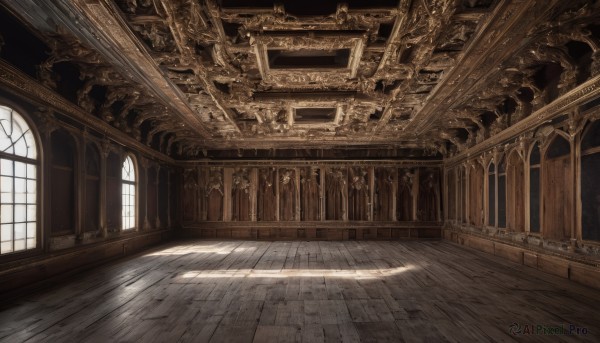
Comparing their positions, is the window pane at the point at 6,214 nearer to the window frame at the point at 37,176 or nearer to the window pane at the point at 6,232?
the window pane at the point at 6,232

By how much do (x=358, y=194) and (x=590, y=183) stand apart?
958 cm

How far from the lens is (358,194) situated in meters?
15.4

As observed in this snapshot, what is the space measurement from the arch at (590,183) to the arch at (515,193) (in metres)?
2.28

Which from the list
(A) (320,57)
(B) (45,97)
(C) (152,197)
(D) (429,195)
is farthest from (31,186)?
(D) (429,195)

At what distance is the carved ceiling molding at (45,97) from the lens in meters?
5.38

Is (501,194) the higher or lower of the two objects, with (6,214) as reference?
higher

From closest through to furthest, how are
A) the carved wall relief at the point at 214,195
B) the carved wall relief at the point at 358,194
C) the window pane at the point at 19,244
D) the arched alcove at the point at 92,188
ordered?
the window pane at the point at 19,244 → the arched alcove at the point at 92,188 → the carved wall relief at the point at 358,194 → the carved wall relief at the point at 214,195

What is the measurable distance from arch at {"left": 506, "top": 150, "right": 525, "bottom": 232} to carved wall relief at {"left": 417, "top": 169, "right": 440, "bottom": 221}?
5826 mm

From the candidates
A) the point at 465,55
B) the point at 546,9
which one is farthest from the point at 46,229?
the point at 546,9

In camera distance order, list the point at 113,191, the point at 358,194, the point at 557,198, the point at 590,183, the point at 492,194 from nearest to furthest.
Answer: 1. the point at 590,183
2. the point at 557,198
3. the point at 113,191
4. the point at 492,194
5. the point at 358,194

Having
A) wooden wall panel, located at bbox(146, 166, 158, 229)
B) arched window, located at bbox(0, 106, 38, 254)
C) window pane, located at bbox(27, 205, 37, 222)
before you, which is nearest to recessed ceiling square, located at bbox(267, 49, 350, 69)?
arched window, located at bbox(0, 106, 38, 254)

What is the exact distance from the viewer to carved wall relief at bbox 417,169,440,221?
15.0 m

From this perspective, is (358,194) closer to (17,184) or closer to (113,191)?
(113,191)

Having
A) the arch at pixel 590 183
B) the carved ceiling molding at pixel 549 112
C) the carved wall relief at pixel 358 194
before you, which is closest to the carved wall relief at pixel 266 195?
the carved wall relief at pixel 358 194
